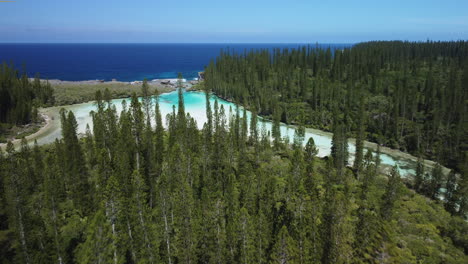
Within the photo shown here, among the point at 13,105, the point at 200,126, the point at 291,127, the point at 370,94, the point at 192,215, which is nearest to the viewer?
the point at 192,215

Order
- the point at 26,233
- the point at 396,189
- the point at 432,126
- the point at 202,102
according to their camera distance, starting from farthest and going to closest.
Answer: the point at 202,102 < the point at 432,126 < the point at 396,189 < the point at 26,233

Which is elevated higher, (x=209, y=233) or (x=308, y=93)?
(x=308, y=93)

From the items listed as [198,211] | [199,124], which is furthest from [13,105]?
[198,211]

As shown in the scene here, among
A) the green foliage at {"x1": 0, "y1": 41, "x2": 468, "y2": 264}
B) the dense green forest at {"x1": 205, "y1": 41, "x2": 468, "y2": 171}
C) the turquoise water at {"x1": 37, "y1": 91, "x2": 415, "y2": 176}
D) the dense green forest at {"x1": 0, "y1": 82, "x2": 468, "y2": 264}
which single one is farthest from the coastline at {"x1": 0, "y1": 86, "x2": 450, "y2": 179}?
the dense green forest at {"x1": 0, "y1": 82, "x2": 468, "y2": 264}

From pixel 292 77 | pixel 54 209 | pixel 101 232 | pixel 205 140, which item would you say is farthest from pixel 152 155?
pixel 292 77

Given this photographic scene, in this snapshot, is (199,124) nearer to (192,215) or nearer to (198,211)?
(198,211)

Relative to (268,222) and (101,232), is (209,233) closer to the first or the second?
(268,222)
